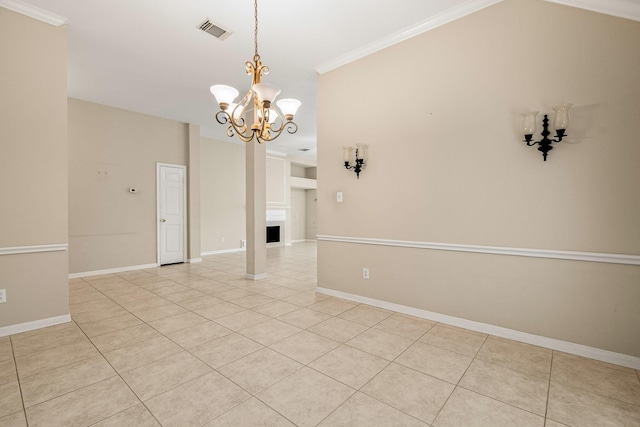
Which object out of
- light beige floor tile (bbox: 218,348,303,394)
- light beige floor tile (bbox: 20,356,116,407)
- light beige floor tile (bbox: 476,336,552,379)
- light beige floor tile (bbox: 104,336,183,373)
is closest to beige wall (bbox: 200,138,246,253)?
light beige floor tile (bbox: 104,336,183,373)

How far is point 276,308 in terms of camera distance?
3412mm

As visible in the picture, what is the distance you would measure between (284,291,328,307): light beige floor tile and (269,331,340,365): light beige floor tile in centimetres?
91

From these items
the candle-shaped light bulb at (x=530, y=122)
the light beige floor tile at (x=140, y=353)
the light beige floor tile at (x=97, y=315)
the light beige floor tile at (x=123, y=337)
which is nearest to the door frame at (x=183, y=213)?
the light beige floor tile at (x=97, y=315)

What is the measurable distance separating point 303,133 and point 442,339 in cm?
581

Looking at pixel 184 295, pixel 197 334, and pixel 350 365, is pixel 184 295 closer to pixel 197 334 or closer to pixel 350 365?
pixel 197 334

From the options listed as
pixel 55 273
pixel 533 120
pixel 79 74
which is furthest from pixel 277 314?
pixel 79 74

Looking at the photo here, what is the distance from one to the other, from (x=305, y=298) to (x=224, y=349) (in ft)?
5.01

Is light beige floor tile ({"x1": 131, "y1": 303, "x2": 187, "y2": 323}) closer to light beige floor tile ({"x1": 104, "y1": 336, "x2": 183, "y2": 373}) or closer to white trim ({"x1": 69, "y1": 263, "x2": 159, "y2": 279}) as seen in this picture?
light beige floor tile ({"x1": 104, "y1": 336, "x2": 183, "y2": 373})

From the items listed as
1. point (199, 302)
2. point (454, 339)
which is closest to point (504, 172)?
point (454, 339)

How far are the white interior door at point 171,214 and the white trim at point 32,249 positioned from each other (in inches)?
118

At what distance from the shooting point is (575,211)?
90.6 inches

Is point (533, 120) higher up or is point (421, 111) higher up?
point (421, 111)

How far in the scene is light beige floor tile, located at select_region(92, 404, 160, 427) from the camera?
1.55m

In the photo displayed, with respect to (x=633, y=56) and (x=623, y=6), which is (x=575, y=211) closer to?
(x=633, y=56)
